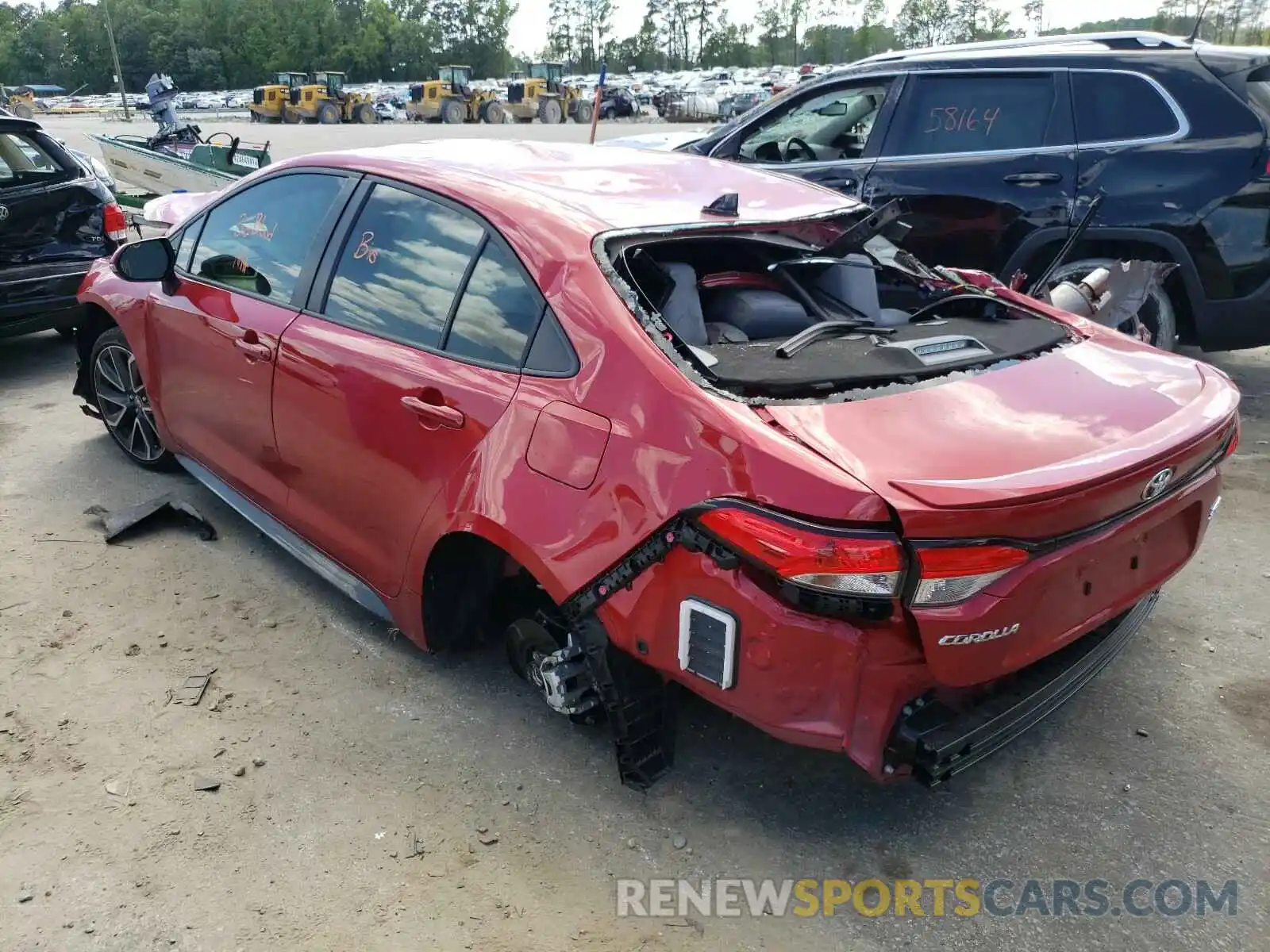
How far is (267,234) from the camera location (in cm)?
346

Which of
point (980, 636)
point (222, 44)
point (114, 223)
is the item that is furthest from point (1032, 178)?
point (222, 44)

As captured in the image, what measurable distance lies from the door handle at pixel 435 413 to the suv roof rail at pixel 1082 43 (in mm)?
4515

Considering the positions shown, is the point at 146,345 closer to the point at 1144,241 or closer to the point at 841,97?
the point at 841,97

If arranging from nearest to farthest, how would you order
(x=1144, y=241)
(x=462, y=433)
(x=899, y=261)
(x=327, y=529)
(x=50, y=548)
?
(x=462, y=433)
(x=327, y=529)
(x=899, y=261)
(x=50, y=548)
(x=1144, y=241)

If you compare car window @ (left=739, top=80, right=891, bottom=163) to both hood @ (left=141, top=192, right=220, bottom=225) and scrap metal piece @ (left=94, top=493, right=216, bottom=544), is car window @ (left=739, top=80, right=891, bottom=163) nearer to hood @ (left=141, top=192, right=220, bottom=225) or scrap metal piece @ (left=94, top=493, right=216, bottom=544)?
hood @ (left=141, top=192, right=220, bottom=225)

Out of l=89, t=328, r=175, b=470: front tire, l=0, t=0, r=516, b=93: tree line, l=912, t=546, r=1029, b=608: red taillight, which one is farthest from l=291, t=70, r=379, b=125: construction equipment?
l=0, t=0, r=516, b=93: tree line

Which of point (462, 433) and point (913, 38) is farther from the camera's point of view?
point (913, 38)

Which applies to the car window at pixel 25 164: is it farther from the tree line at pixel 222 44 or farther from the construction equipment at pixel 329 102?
the tree line at pixel 222 44

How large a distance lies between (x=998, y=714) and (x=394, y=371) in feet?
6.06

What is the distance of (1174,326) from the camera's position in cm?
531

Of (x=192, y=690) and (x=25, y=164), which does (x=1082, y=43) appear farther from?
(x=25, y=164)

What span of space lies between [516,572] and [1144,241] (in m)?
4.28

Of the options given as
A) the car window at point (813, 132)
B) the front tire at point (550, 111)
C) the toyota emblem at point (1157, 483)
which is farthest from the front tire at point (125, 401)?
the front tire at point (550, 111)

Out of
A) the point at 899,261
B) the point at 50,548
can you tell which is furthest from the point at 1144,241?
the point at 50,548
